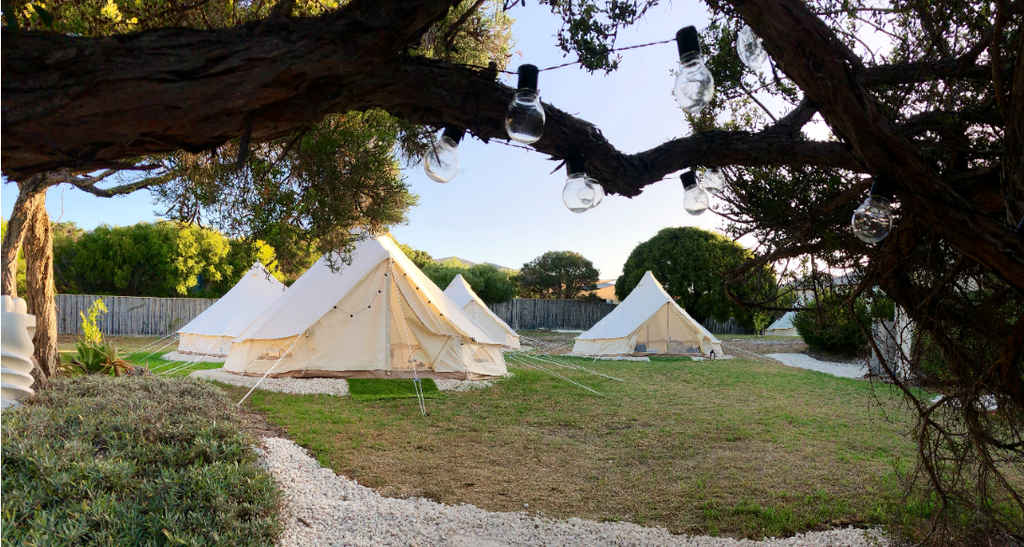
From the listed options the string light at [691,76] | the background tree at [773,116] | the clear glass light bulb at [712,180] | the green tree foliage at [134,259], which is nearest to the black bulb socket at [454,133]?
the background tree at [773,116]

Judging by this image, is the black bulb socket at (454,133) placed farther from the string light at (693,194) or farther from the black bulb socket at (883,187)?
the black bulb socket at (883,187)

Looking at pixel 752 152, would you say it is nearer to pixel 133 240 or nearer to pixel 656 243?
pixel 656 243

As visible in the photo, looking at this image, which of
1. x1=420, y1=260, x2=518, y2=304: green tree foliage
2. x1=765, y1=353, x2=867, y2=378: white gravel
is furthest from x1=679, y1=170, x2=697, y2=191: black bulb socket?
x1=420, y1=260, x2=518, y2=304: green tree foliage

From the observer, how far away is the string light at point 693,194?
8.21 feet

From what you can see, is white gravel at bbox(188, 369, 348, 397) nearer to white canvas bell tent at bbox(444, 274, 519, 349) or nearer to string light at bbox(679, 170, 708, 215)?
string light at bbox(679, 170, 708, 215)

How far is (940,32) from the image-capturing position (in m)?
2.46

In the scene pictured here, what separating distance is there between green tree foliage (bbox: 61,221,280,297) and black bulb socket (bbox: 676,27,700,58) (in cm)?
2277

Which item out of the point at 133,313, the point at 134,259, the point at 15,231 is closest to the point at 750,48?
the point at 15,231

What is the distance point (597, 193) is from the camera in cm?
221

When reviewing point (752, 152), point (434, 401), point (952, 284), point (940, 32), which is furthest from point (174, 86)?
point (434, 401)

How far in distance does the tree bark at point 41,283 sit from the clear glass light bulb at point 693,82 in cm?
693

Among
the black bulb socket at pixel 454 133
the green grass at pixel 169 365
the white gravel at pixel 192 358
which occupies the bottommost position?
the green grass at pixel 169 365

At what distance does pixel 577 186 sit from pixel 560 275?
86.6ft

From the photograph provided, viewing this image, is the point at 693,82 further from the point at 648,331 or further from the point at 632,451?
the point at 648,331
